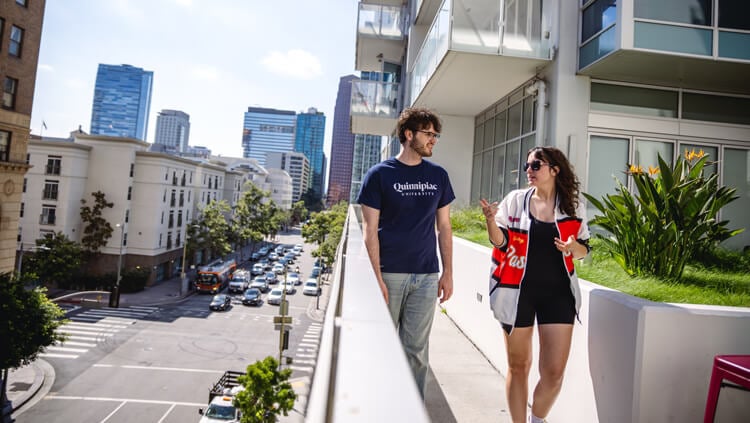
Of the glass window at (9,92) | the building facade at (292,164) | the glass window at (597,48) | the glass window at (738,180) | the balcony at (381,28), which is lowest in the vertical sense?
the glass window at (738,180)

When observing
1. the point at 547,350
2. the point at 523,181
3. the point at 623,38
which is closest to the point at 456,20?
the point at 623,38

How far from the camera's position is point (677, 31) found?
8930mm

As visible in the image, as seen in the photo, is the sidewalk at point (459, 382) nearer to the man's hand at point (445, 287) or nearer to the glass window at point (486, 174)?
the man's hand at point (445, 287)

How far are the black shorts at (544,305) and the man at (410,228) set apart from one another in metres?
0.60

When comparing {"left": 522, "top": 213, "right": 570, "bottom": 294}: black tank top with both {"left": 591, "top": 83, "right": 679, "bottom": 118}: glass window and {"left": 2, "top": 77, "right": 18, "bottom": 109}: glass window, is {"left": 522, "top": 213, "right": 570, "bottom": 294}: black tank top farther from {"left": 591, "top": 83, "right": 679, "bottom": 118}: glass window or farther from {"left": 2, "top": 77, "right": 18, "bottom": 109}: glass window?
{"left": 2, "top": 77, "right": 18, "bottom": 109}: glass window

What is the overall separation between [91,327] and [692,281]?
39.6 metres

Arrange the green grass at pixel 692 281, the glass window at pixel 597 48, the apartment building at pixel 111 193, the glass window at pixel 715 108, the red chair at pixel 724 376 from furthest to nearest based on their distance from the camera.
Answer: the apartment building at pixel 111 193 < the glass window at pixel 715 108 < the glass window at pixel 597 48 < the green grass at pixel 692 281 < the red chair at pixel 724 376

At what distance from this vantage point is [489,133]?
46.4ft

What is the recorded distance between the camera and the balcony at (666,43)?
342 inches

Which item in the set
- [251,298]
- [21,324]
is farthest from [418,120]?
[251,298]

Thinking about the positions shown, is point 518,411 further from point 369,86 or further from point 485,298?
point 369,86

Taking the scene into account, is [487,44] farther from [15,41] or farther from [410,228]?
[15,41]

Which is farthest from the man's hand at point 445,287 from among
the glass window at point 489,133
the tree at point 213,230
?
the tree at point 213,230

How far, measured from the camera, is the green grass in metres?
3.12
